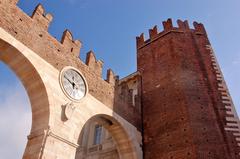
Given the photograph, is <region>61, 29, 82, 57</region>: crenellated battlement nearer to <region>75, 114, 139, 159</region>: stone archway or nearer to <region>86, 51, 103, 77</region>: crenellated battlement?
<region>86, 51, 103, 77</region>: crenellated battlement

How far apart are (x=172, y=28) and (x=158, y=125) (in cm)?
666

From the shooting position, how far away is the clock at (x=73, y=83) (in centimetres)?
871

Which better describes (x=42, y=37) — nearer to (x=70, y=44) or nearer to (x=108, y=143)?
(x=70, y=44)

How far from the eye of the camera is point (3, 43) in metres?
7.34

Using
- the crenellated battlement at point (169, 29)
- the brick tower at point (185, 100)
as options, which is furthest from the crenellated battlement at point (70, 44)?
the crenellated battlement at point (169, 29)

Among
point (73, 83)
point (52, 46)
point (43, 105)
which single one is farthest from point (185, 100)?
point (43, 105)

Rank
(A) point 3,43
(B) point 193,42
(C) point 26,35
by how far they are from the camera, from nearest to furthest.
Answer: (A) point 3,43 → (C) point 26,35 → (B) point 193,42

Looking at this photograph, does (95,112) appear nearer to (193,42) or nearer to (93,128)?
(93,128)

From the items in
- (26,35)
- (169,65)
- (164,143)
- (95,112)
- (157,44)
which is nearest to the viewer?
(26,35)

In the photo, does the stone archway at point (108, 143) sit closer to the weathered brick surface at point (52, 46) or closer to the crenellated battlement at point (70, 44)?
the weathered brick surface at point (52, 46)

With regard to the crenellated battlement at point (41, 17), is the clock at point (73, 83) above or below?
below

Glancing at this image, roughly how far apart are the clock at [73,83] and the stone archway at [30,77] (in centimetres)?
93

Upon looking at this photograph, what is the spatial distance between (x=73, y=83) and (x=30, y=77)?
67.7 inches

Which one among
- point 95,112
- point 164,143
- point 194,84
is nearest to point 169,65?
point 194,84
